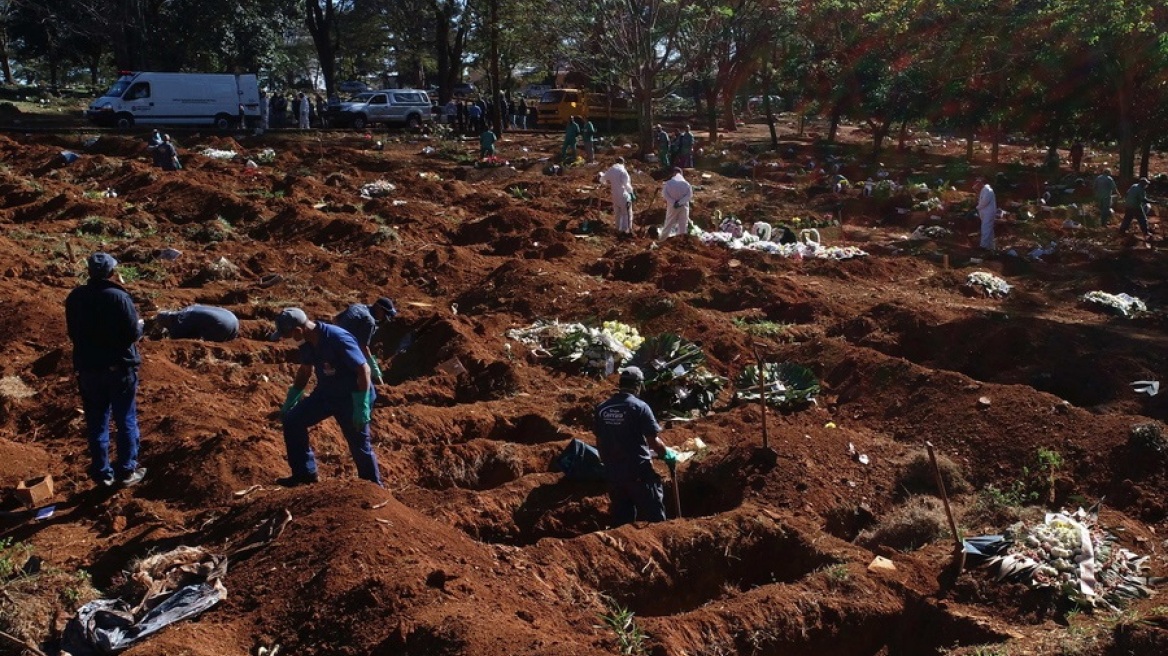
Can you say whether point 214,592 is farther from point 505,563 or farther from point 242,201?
point 242,201

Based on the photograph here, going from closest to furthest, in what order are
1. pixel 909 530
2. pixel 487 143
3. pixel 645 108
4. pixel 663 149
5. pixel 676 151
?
pixel 909 530 → pixel 487 143 → pixel 676 151 → pixel 663 149 → pixel 645 108

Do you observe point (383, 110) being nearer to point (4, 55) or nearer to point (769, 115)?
point (769, 115)

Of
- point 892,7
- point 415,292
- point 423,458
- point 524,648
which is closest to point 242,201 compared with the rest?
point 415,292

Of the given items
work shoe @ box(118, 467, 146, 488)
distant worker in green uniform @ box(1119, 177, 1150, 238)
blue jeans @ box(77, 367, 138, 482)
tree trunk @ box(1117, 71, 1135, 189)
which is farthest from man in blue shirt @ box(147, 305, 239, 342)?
tree trunk @ box(1117, 71, 1135, 189)

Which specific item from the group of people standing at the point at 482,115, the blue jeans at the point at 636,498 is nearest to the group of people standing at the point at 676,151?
the group of people standing at the point at 482,115

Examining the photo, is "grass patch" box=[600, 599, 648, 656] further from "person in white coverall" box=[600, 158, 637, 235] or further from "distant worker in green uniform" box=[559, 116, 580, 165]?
"distant worker in green uniform" box=[559, 116, 580, 165]

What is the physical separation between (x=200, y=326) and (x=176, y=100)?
2138 centimetres

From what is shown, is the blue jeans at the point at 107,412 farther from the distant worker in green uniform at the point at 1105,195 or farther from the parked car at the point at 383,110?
the parked car at the point at 383,110

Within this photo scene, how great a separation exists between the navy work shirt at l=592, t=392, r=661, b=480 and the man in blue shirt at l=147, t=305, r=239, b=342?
19.9 ft

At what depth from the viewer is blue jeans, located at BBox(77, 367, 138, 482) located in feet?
23.8

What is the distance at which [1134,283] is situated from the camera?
16984 mm

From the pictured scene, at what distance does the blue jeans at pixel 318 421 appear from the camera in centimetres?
712

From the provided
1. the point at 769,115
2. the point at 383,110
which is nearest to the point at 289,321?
the point at 383,110

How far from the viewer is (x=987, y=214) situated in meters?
19.1
